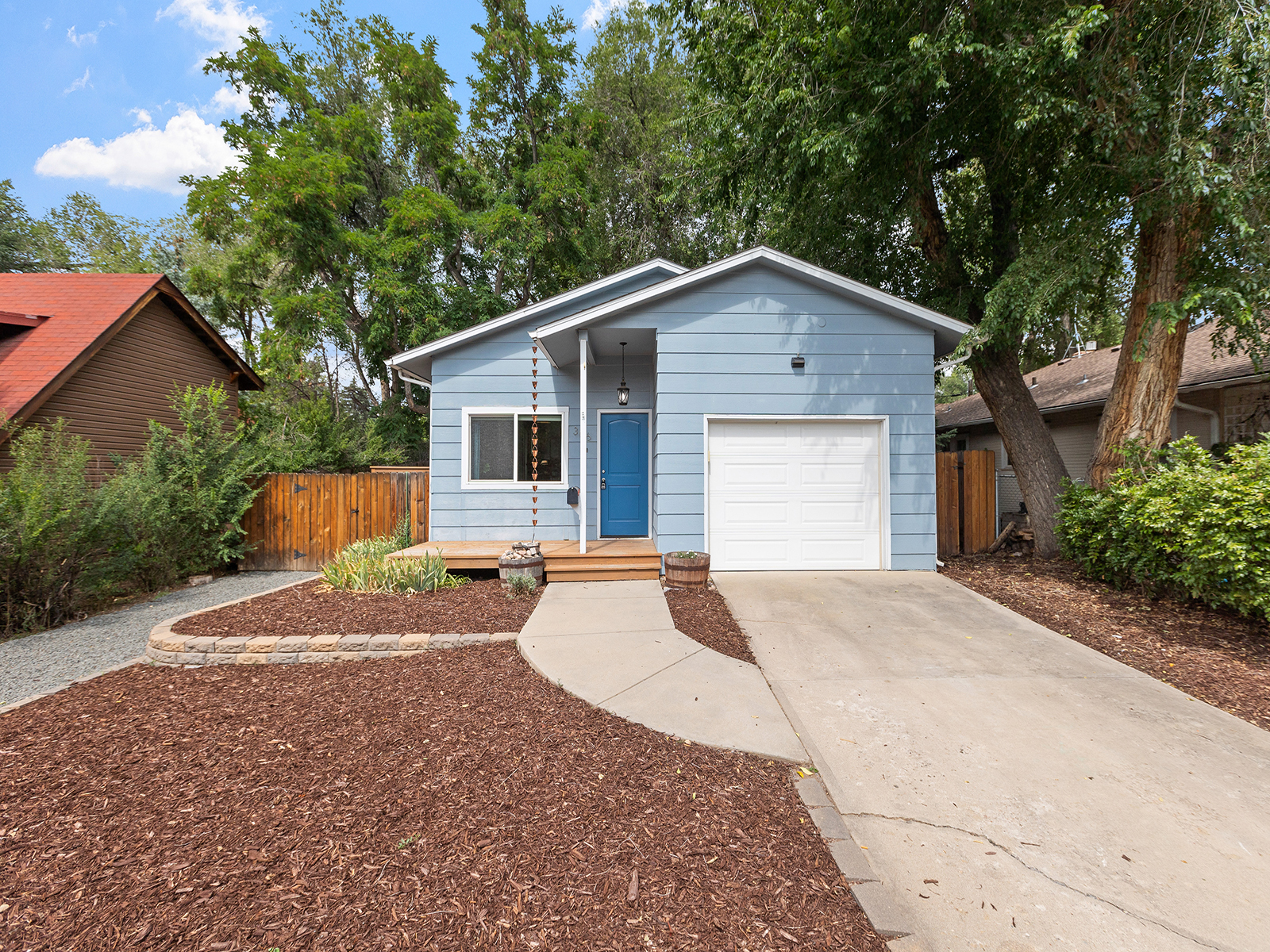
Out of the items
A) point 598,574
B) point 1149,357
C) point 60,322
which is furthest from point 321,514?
point 1149,357

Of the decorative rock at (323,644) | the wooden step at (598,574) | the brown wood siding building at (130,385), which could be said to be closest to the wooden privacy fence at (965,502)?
the wooden step at (598,574)

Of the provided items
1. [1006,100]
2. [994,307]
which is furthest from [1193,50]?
[994,307]

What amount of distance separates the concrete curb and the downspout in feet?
47.1

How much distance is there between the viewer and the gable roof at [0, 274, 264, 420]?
7832 millimetres

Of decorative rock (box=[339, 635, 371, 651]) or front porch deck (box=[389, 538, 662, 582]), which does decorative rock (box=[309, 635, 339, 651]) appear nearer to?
decorative rock (box=[339, 635, 371, 651])

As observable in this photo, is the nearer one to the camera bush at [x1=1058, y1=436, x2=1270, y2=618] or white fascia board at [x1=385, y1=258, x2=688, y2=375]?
bush at [x1=1058, y1=436, x2=1270, y2=618]

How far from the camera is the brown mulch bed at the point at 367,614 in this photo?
15.3 ft

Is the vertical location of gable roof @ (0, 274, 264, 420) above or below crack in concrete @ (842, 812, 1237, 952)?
above

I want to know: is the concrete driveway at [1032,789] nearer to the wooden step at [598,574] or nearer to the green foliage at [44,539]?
the wooden step at [598,574]

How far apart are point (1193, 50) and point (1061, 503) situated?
486cm

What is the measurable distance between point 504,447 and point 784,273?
4761mm

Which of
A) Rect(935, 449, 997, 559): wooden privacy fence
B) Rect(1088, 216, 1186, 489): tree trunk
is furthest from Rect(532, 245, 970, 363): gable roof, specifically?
Rect(935, 449, 997, 559): wooden privacy fence

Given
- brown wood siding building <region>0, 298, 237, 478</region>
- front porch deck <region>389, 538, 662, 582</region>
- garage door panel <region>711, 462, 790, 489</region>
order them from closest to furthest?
front porch deck <region>389, 538, 662, 582</region>, garage door panel <region>711, 462, 790, 489</region>, brown wood siding building <region>0, 298, 237, 478</region>

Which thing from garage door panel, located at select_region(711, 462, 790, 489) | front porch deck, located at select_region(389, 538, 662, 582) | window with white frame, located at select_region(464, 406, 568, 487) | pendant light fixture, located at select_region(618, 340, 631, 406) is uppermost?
pendant light fixture, located at select_region(618, 340, 631, 406)
